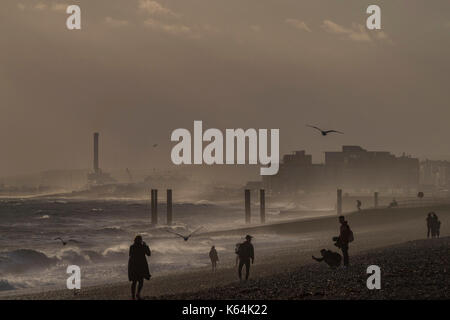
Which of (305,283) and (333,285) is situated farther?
(305,283)

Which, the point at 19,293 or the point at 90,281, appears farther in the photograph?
the point at 90,281

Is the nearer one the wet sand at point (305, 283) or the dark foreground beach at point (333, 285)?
the dark foreground beach at point (333, 285)

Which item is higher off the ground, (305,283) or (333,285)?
(333,285)

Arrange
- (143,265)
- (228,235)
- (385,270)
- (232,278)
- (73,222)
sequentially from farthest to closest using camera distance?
1. (73,222)
2. (228,235)
3. (232,278)
4. (385,270)
5. (143,265)

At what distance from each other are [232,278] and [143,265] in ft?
23.9

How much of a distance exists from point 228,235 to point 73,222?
35738 millimetres

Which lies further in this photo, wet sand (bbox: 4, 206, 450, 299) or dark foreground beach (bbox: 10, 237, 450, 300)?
wet sand (bbox: 4, 206, 450, 299)

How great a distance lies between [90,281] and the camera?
86.2 ft
